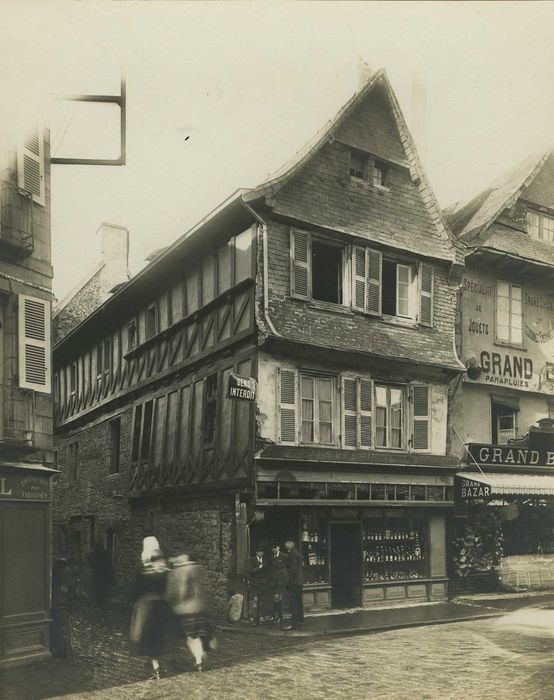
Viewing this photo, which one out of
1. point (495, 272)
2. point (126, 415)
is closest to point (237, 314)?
point (126, 415)

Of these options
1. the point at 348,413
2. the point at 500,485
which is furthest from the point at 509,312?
the point at 348,413

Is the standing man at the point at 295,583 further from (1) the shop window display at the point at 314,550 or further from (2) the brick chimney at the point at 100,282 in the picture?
(2) the brick chimney at the point at 100,282

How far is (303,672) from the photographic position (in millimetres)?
8289

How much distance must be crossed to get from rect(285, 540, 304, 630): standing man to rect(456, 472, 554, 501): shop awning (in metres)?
3.56

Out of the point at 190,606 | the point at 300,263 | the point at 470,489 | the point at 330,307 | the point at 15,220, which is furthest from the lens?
the point at 470,489

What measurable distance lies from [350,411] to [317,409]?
21.9 inches

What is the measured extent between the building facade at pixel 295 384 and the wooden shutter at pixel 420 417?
1.3 inches

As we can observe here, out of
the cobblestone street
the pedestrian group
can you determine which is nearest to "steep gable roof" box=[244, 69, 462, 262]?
the pedestrian group

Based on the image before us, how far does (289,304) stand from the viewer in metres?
11.9

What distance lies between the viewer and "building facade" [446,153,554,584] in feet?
45.0

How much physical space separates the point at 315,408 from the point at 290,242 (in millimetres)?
2558

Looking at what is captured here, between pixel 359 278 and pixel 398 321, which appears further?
pixel 398 321

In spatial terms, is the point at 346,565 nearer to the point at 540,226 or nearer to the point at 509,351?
the point at 509,351

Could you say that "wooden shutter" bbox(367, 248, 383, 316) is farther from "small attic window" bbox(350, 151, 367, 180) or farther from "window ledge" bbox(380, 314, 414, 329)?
"small attic window" bbox(350, 151, 367, 180)
